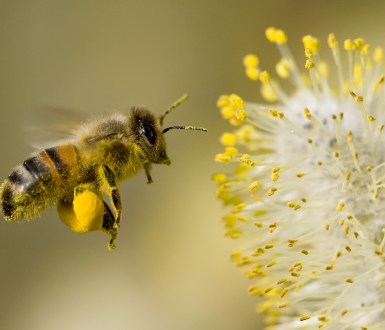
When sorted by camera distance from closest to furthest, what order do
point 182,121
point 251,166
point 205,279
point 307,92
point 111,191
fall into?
Answer: point 111,191 < point 251,166 < point 307,92 < point 205,279 < point 182,121

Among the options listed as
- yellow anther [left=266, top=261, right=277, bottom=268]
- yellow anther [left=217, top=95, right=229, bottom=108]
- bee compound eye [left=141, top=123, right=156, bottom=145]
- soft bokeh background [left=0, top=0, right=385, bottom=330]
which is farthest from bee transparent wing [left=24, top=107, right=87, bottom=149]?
soft bokeh background [left=0, top=0, right=385, bottom=330]

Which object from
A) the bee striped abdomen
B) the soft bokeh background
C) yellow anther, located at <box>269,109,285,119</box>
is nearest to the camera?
the bee striped abdomen

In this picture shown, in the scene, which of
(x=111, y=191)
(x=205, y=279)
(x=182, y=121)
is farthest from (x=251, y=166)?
(x=182, y=121)

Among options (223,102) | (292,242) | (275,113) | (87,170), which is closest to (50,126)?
(87,170)

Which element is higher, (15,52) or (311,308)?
(15,52)

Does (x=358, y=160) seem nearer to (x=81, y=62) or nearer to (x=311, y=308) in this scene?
(x=311, y=308)

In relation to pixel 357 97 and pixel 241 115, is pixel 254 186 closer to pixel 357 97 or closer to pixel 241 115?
pixel 241 115

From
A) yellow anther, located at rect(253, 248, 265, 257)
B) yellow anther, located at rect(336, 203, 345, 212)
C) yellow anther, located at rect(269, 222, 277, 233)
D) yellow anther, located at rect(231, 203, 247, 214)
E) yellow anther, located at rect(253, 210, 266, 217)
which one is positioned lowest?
yellow anther, located at rect(253, 248, 265, 257)

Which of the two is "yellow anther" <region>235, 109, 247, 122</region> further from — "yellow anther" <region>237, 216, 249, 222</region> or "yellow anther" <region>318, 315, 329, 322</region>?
"yellow anther" <region>318, 315, 329, 322</region>
